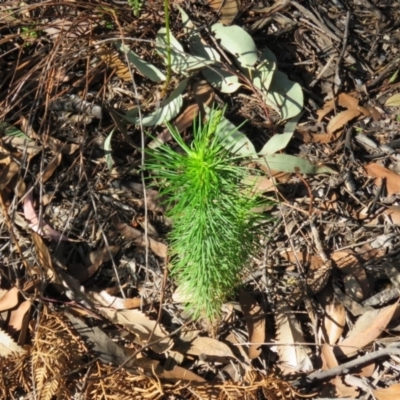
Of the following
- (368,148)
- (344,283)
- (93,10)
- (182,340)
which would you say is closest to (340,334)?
(344,283)

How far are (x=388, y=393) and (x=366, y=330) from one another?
215 millimetres

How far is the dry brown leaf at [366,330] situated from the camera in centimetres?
229

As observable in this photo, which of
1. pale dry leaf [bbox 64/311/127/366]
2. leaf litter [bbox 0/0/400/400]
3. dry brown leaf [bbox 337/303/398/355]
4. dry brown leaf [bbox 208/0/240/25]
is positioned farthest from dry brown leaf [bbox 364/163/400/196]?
pale dry leaf [bbox 64/311/127/366]

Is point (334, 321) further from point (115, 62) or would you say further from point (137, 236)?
point (115, 62)

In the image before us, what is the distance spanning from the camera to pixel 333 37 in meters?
2.70

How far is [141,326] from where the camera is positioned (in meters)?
2.33

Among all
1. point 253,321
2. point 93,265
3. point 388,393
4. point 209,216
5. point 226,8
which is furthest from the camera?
point 226,8

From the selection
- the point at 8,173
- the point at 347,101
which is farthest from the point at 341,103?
the point at 8,173

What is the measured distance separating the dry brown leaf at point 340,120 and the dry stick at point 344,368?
853 mm

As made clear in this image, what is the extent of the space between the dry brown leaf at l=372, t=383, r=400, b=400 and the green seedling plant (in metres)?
0.58

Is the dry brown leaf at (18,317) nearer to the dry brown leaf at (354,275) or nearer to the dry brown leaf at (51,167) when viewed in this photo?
the dry brown leaf at (51,167)

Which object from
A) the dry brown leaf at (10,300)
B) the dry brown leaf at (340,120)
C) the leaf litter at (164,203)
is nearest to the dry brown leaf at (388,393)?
the leaf litter at (164,203)

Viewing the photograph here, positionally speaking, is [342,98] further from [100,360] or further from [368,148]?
[100,360]

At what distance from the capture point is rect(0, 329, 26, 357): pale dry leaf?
7.53 ft
